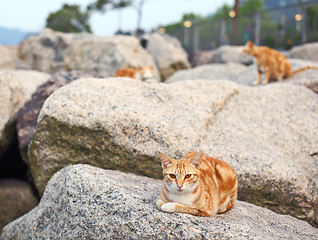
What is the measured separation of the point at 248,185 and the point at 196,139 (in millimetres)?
920

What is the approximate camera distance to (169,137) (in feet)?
14.4

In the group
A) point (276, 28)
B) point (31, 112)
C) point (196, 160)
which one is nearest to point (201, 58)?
Answer: point (276, 28)

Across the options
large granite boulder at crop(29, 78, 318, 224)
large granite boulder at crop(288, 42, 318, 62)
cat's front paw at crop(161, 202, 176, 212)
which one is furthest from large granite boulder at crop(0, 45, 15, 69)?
cat's front paw at crop(161, 202, 176, 212)

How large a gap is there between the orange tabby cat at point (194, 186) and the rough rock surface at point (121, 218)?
3.5 inches

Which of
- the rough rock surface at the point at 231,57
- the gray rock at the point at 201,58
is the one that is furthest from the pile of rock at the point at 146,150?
the gray rock at the point at 201,58

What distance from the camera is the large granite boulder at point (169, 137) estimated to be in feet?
14.4

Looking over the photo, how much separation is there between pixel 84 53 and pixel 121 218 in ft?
35.2

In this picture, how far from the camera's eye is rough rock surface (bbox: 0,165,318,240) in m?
2.90

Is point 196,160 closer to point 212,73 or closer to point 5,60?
point 212,73

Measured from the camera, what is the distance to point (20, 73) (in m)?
8.98

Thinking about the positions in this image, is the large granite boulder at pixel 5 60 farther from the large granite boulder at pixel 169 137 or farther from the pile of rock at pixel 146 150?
the large granite boulder at pixel 169 137

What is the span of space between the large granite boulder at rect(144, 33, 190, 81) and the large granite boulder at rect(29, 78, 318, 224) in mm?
9211

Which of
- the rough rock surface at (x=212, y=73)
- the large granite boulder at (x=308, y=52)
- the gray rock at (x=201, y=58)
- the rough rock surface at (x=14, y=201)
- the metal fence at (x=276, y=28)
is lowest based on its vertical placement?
the rough rock surface at (x=14, y=201)

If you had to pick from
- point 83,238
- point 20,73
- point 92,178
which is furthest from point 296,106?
point 20,73
